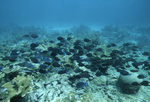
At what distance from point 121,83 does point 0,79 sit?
17.9 ft

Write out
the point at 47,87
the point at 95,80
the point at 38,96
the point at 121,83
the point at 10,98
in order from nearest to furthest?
the point at 10,98 → the point at 38,96 → the point at 47,87 → the point at 121,83 → the point at 95,80

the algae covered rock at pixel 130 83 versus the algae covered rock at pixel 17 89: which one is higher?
the algae covered rock at pixel 17 89

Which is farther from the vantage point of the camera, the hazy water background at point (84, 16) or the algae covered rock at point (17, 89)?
the hazy water background at point (84, 16)

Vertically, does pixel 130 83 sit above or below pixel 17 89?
below

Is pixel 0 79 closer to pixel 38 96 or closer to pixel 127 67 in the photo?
pixel 38 96

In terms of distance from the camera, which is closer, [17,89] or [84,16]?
[17,89]

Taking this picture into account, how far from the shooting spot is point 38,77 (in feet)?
15.2

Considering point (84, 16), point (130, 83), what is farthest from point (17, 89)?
point (84, 16)

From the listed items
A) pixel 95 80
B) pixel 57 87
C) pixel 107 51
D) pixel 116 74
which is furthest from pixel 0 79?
pixel 107 51

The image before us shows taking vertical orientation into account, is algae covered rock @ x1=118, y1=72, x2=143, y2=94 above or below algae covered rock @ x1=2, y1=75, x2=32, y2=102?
below

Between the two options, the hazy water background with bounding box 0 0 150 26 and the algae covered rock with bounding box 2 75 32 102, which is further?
the hazy water background with bounding box 0 0 150 26

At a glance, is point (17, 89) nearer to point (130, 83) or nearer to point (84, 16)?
point (130, 83)

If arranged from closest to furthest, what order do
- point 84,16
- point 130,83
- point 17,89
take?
point 17,89
point 130,83
point 84,16

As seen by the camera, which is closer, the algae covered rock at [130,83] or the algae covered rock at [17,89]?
the algae covered rock at [17,89]
